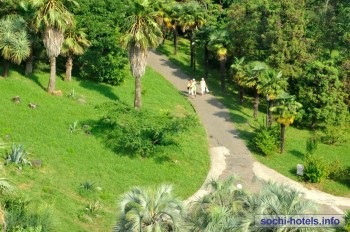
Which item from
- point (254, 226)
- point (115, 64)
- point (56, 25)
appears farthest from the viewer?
point (115, 64)

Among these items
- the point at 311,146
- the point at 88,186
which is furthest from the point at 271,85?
the point at 88,186

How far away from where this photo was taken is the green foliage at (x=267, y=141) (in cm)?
3534

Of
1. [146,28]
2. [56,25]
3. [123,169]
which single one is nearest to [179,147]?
[123,169]

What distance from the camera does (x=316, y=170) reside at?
32.6 meters

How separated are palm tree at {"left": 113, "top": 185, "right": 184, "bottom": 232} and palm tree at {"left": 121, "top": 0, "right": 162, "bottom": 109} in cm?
2122

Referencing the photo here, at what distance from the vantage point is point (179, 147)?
33.4 m

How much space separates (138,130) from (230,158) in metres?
6.93

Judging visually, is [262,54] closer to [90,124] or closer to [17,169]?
[90,124]

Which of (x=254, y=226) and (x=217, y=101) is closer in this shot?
(x=254, y=226)

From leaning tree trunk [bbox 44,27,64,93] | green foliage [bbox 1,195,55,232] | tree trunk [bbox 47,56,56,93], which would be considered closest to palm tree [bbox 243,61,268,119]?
leaning tree trunk [bbox 44,27,64,93]

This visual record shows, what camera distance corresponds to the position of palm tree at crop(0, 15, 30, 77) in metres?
37.4

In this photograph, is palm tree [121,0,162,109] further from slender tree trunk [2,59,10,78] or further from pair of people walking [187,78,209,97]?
slender tree trunk [2,59,10,78]

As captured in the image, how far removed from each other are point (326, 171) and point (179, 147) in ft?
31.1

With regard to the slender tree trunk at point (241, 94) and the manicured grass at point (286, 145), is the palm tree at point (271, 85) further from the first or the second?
the slender tree trunk at point (241, 94)
